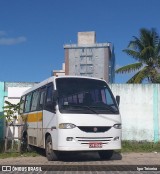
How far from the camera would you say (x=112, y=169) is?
1003cm

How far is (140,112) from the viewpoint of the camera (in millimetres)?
17656

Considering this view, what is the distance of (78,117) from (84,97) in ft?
2.72

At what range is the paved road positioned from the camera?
923 cm

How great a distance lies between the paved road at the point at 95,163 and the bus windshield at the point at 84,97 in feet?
5.06

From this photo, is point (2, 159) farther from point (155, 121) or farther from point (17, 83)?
point (155, 121)

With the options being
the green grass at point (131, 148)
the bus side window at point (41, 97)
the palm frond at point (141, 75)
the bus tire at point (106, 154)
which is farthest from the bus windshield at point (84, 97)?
the palm frond at point (141, 75)

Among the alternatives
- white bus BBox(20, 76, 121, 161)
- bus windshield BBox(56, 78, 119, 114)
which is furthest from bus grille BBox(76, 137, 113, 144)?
bus windshield BBox(56, 78, 119, 114)

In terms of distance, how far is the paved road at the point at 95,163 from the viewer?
9.23 m

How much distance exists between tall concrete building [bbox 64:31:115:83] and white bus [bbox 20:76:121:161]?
9357 centimetres

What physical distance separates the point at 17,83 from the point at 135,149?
606 centimetres

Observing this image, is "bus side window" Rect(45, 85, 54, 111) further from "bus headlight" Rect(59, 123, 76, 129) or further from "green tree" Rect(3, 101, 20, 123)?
"green tree" Rect(3, 101, 20, 123)

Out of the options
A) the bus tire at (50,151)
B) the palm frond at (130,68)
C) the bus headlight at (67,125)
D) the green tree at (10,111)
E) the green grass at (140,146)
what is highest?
the palm frond at (130,68)

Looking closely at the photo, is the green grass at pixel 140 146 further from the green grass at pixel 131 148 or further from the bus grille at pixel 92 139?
the bus grille at pixel 92 139

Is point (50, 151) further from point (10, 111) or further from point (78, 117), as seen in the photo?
point (10, 111)
